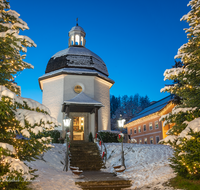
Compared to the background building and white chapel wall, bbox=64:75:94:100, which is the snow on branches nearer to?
white chapel wall, bbox=64:75:94:100

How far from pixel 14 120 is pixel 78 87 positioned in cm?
1360

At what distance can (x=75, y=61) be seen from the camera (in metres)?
20.0

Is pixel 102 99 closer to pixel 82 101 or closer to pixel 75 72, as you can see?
pixel 75 72

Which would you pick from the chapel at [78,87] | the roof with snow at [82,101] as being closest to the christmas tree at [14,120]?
the roof with snow at [82,101]

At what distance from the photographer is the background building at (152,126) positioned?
25.8m

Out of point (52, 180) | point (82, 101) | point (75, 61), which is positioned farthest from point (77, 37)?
point (52, 180)

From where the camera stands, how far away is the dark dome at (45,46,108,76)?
19.7 meters

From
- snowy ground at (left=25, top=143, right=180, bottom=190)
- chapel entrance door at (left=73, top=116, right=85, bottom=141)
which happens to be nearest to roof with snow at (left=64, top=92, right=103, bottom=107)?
chapel entrance door at (left=73, top=116, right=85, bottom=141)

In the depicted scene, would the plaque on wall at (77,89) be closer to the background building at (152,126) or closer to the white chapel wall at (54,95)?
the white chapel wall at (54,95)

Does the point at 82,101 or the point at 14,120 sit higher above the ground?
the point at 82,101

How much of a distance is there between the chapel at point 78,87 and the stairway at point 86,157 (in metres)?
2.55

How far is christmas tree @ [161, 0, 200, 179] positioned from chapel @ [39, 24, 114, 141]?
9.31m

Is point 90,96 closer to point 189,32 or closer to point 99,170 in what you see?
point 99,170

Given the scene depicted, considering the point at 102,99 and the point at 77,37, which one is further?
the point at 77,37
